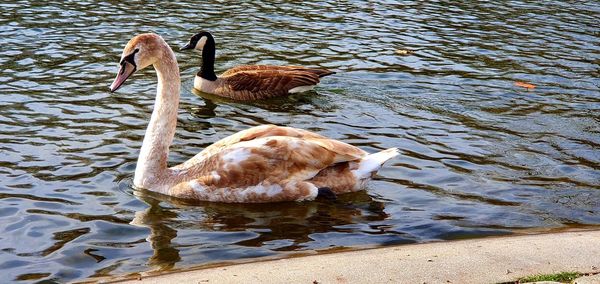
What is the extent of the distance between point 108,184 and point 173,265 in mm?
2441

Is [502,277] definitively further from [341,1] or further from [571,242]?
[341,1]

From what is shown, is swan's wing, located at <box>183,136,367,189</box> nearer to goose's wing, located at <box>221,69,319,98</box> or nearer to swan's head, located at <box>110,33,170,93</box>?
swan's head, located at <box>110,33,170,93</box>

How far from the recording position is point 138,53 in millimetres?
9508

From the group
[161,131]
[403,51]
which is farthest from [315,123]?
[403,51]

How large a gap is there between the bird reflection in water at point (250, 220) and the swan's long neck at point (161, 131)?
219 millimetres

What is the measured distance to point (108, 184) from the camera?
944 cm

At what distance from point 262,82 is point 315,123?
6.00 ft

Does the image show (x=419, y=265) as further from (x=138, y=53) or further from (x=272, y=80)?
(x=272, y=80)

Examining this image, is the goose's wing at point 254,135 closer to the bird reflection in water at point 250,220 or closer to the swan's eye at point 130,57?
the bird reflection in water at point 250,220

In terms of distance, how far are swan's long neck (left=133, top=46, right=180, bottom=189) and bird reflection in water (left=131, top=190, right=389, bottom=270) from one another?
0.22m

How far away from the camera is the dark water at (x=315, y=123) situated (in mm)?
8109

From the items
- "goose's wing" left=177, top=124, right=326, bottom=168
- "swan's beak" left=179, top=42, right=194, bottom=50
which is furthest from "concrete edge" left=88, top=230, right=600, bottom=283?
"swan's beak" left=179, top=42, right=194, bottom=50

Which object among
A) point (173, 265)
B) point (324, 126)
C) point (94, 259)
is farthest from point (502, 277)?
point (324, 126)

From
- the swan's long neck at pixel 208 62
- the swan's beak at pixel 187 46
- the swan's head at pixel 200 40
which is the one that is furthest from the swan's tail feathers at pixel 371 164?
the swan's beak at pixel 187 46
